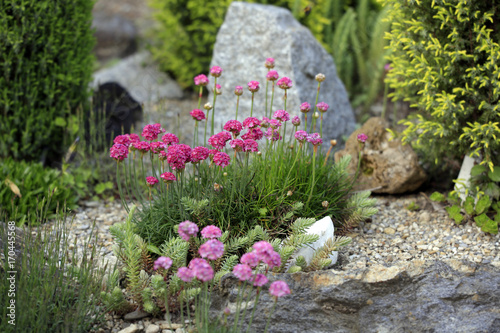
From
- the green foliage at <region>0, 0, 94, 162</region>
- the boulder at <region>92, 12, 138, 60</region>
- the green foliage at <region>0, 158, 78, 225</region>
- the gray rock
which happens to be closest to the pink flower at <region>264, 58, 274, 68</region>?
the green foliage at <region>0, 158, 78, 225</region>

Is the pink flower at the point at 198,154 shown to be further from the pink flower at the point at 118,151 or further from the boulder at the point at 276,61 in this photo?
the boulder at the point at 276,61

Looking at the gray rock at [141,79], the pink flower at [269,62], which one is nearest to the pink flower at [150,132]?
the pink flower at [269,62]

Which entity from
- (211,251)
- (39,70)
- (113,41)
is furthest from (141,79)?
(211,251)

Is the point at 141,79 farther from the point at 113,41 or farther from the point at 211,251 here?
the point at 211,251

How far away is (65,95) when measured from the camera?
494 centimetres

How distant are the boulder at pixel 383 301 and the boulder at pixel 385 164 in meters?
1.44

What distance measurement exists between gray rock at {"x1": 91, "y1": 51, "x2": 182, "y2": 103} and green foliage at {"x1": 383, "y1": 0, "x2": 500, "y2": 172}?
12.9 feet

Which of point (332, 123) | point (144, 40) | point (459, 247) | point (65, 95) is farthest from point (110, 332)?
point (144, 40)

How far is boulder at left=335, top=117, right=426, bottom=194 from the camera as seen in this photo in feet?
14.0

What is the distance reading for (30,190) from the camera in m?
4.11

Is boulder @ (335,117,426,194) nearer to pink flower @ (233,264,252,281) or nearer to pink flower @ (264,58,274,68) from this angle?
pink flower @ (264,58,274,68)

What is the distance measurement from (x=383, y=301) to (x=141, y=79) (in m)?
5.63

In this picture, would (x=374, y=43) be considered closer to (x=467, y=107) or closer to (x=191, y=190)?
(x=467, y=107)

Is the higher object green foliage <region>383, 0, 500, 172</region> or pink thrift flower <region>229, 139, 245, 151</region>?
green foliage <region>383, 0, 500, 172</region>
